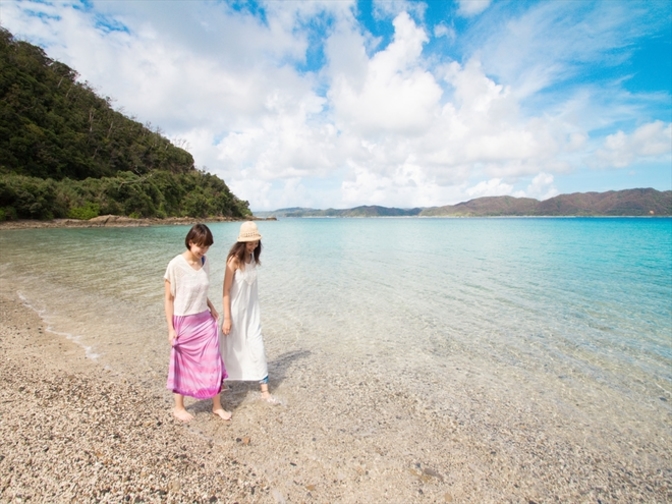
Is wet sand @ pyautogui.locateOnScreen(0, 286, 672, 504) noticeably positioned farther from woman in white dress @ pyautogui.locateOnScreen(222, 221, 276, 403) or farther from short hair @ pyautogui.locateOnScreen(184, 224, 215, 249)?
short hair @ pyautogui.locateOnScreen(184, 224, 215, 249)

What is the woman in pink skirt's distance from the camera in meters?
3.67

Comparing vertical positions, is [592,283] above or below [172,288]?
below

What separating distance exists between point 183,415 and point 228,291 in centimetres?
162

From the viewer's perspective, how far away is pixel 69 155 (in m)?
69.6

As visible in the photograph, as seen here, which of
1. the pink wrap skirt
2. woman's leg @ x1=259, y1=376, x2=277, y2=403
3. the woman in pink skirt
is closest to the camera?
the woman in pink skirt

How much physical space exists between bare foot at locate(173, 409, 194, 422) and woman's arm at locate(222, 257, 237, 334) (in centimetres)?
108

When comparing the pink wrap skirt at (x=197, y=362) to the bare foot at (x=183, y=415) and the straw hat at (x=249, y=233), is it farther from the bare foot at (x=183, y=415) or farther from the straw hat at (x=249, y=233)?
the straw hat at (x=249, y=233)

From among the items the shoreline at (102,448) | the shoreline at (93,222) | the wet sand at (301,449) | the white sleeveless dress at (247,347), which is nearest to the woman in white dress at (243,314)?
the white sleeveless dress at (247,347)

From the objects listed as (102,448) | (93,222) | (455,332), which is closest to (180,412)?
(102,448)

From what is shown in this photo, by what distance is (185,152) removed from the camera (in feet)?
436

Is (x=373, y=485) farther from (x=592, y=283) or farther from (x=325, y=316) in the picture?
(x=592, y=283)

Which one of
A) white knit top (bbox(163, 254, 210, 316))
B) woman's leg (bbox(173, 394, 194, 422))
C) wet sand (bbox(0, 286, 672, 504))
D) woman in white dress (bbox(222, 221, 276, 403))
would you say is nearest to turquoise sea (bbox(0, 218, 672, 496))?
wet sand (bbox(0, 286, 672, 504))

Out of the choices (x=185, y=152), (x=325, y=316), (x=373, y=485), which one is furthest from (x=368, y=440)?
(x=185, y=152)

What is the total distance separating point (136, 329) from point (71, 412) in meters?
3.84
